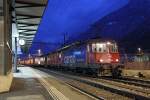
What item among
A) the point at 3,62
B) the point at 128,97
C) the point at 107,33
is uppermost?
the point at 107,33

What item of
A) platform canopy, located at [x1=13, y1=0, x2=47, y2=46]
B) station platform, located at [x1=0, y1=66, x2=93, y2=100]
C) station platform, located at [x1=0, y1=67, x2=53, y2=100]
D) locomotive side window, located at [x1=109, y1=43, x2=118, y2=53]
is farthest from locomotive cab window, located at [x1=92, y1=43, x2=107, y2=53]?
station platform, located at [x1=0, y1=67, x2=53, y2=100]

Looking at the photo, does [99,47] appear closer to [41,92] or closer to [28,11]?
[28,11]

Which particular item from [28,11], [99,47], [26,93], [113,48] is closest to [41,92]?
[26,93]

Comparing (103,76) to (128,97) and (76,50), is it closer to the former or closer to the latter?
(76,50)

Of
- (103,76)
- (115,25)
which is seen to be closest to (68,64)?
(103,76)

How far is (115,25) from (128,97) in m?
154

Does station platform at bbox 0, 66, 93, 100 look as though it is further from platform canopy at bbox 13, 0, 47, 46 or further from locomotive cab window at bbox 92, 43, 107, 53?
locomotive cab window at bbox 92, 43, 107, 53

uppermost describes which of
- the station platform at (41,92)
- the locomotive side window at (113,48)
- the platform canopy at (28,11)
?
the platform canopy at (28,11)

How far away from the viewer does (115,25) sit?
6654 inches

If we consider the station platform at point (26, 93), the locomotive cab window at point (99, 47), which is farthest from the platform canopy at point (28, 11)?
the station platform at point (26, 93)

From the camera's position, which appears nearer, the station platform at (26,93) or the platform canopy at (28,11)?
the station platform at (26,93)

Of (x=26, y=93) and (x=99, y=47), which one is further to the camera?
(x=99, y=47)

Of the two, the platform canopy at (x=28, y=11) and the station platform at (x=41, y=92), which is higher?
the platform canopy at (x=28, y=11)

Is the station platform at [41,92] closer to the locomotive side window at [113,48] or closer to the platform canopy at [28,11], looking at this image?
the platform canopy at [28,11]
